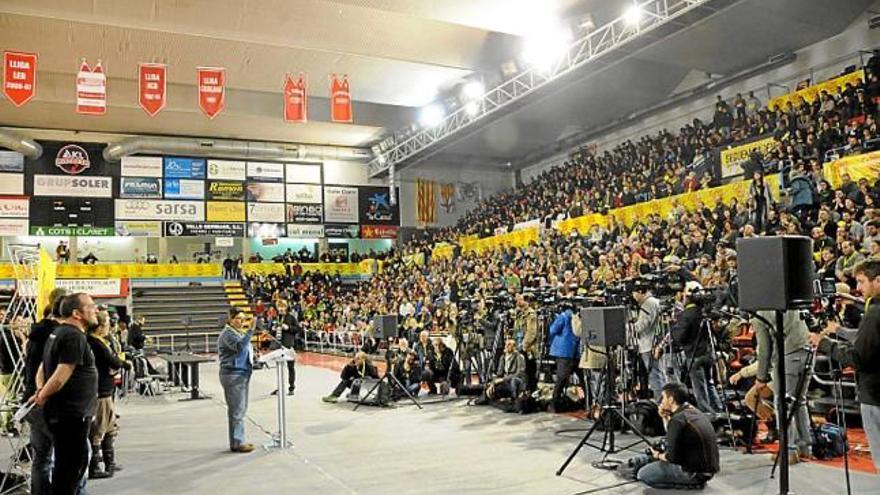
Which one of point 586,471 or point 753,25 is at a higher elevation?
point 753,25

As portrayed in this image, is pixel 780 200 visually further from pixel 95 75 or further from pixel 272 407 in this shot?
pixel 95 75

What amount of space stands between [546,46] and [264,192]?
15304 mm

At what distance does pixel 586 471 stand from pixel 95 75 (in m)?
13.7

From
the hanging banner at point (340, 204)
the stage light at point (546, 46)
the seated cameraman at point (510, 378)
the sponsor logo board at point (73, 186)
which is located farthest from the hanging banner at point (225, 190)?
the seated cameraman at point (510, 378)

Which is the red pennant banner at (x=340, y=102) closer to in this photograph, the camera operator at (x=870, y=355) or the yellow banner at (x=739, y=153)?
the yellow banner at (x=739, y=153)

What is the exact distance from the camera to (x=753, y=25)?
17.2 m

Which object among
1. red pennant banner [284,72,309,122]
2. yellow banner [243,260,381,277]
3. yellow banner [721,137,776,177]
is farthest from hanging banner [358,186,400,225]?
yellow banner [721,137,776,177]

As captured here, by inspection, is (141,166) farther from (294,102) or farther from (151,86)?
(294,102)

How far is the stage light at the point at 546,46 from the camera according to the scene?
17000 mm

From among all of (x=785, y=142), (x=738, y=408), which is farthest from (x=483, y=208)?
(x=738, y=408)

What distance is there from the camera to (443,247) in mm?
24375

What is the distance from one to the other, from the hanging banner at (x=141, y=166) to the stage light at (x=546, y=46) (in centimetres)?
1612

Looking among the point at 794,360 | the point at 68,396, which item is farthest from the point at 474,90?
the point at 68,396

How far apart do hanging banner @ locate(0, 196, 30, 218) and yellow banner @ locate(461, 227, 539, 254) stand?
16.3 meters
